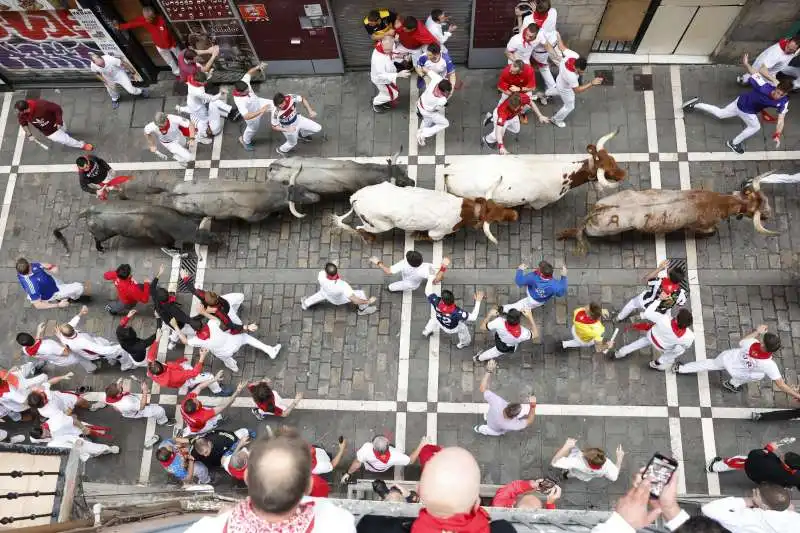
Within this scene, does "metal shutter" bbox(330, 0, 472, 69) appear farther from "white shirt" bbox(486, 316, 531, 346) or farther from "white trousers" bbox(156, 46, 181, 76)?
"white shirt" bbox(486, 316, 531, 346)

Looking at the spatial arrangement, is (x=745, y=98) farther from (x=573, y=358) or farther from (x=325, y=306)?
(x=325, y=306)

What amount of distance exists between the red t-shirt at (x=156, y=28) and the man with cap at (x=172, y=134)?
67.3 inches

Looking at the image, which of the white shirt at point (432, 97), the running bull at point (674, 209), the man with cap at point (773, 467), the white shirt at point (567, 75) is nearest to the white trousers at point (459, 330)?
the running bull at point (674, 209)

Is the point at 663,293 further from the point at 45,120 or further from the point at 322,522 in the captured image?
the point at 45,120

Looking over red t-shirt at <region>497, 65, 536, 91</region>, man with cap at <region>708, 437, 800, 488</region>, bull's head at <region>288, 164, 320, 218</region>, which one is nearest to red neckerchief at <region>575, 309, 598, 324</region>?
man with cap at <region>708, 437, 800, 488</region>

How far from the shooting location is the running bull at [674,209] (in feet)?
33.9

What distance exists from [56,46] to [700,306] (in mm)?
14827

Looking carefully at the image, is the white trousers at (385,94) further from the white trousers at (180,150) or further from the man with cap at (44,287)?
the man with cap at (44,287)

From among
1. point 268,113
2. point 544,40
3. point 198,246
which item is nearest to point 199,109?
point 268,113

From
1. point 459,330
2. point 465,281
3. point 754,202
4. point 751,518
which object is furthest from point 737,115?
point 751,518

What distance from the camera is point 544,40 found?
458 inches

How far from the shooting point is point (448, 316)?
378 inches

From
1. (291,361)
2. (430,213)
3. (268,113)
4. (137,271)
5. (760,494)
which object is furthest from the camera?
(268,113)

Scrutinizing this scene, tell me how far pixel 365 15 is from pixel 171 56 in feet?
15.4
